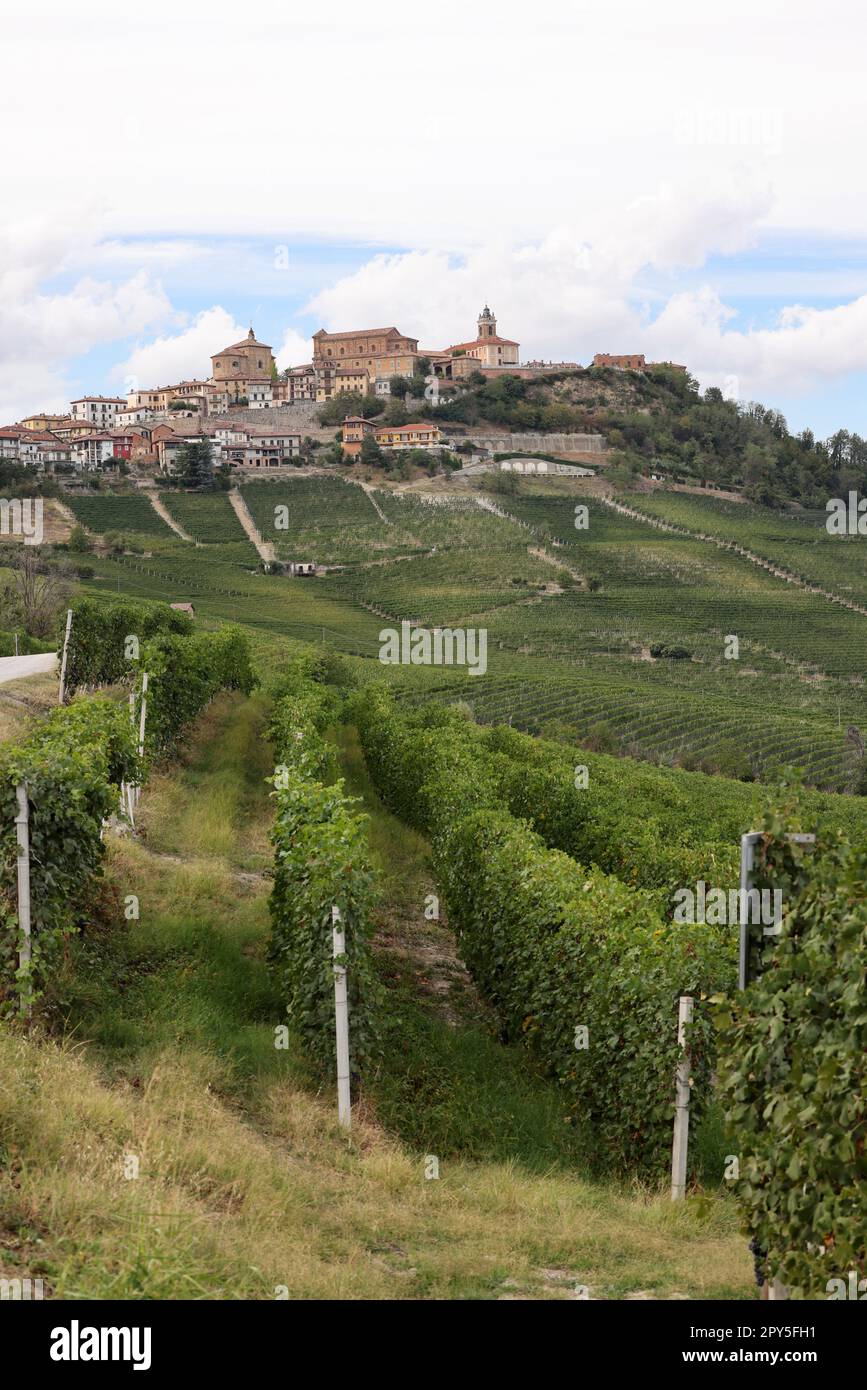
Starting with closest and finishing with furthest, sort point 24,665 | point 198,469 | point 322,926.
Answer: point 322,926, point 24,665, point 198,469

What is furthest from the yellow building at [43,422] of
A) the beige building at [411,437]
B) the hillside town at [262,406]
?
the beige building at [411,437]

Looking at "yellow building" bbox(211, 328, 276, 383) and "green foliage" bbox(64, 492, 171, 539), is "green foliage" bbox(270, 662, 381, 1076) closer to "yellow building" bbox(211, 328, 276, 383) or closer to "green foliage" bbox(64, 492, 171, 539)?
"green foliage" bbox(64, 492, 171, 539)

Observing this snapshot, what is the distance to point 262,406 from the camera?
164 metres

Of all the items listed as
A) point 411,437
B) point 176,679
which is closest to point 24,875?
point 176,679

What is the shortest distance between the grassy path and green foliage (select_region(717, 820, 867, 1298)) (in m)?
0.56

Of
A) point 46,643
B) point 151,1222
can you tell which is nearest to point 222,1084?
point 151,1222

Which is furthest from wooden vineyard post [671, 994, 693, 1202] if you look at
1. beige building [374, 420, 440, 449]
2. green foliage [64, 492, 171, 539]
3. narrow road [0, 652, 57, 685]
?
beige building [374, 420, 440, 449]

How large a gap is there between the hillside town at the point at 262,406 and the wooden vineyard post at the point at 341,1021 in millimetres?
121221

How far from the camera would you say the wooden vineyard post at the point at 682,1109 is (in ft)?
28.0

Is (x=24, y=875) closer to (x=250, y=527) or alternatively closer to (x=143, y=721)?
(x=143, y=721)

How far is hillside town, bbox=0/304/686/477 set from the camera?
135625mm

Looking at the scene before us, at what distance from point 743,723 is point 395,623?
30672 millimetres

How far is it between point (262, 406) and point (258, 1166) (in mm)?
163456

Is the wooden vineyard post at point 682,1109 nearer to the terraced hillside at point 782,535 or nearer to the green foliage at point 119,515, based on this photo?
the terraced hillside at point 782,535
